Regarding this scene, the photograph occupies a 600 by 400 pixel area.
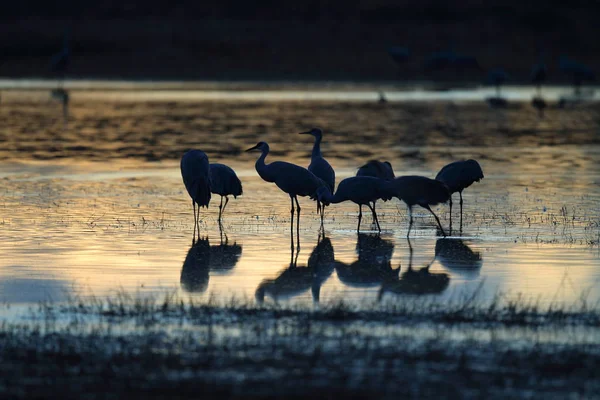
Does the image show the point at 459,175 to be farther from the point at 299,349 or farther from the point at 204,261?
the point at 299,349

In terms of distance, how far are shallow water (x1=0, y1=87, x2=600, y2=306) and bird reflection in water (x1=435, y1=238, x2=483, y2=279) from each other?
1.3 inches

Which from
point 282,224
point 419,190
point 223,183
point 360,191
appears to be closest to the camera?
point 419,190

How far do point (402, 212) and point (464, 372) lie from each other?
27.0 ft

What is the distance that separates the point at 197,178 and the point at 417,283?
15.5 ft

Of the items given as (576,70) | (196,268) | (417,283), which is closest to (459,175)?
(417,283)

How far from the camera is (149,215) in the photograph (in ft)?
48.7

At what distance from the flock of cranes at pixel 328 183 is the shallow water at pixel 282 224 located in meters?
0.37

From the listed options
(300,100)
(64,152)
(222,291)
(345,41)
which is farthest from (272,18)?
(222,291)

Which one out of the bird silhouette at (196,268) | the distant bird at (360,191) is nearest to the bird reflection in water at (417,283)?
the bird silhouette at (196,268)

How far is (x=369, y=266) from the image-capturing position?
11.4 meters

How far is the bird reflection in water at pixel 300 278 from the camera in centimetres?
998

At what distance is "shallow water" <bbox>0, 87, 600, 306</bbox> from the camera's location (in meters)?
10.4

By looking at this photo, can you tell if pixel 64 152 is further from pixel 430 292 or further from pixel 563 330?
pixel 563 330

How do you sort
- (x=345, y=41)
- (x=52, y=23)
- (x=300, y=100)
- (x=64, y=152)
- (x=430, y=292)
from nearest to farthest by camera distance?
(x=430, y=292)
(x=64, y=152)
(x=300, y=100)
(x=345, y=41)
(x=52, y=23)
